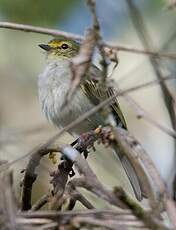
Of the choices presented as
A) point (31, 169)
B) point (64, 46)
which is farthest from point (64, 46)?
point (31, 169)

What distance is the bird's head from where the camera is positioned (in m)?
4.80

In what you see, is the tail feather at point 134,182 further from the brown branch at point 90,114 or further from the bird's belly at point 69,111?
the brown branch at point 90,114

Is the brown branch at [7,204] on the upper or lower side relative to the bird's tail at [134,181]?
upper

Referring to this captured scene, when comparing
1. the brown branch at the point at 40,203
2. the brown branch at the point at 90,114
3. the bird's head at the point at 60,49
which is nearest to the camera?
the brown branch at the point at 90,114

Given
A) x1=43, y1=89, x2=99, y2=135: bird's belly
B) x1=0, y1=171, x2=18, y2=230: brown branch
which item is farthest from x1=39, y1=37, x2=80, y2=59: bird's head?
x1=0, y1=171, x2=18, y2=230: brown branch

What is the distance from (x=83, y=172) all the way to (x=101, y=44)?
29 centimetres

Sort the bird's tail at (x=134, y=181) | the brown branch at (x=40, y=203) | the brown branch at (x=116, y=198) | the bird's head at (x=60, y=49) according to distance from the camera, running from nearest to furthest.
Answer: the brown branch at (x=116, y=198) < the brown branch at (x=40, y=203) < the bird's tail at (x=134, y=181) < the bird's head at (x=60, y=49)

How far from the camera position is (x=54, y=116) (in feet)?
13.7

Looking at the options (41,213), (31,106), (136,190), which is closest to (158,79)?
(41,213)

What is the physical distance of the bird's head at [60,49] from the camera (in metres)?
4.80

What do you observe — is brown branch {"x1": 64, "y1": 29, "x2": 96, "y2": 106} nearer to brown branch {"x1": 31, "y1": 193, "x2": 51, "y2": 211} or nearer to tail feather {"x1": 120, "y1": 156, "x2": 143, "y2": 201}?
brown branch {"x1": 31, "y1": 193, "x2": 51, "y2": 211}

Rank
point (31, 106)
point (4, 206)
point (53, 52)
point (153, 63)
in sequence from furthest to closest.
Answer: point (31, 106)
point (53, 52)
point (153, 63)
point (4, 206)

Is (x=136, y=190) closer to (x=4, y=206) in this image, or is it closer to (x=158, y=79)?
(x=158, y=79)

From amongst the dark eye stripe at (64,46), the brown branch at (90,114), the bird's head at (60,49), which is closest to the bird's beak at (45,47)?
the bird's head at (60,49)
